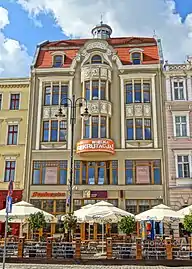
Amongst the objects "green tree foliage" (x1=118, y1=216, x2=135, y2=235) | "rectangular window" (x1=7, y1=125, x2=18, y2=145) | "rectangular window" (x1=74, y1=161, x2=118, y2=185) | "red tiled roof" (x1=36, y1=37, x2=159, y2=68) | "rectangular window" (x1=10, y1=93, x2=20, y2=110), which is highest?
"red tiled roof" (x1=36, y1=37, x2=159, y2=68)

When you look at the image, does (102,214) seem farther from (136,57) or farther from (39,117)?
(136,57)

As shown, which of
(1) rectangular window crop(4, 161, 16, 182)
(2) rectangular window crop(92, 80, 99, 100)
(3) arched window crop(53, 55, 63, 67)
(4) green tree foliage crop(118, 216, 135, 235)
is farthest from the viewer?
(3) arched window crop(53, 55, 63, 67)

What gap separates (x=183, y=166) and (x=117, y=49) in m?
11.9

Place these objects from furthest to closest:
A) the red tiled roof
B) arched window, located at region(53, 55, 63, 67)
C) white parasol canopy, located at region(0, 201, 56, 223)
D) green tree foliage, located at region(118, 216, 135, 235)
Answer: arched window, located at region(53, 55, 63, 67)
the red tiled roof
white parasol canopy, located at region(0, 201, 56, 223)
green tree foliage, located at region(118, 216, 135, 235)

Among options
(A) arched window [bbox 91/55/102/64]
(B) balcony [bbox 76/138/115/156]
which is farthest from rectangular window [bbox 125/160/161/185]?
(A) arched window [bbox 91/55/102/64]

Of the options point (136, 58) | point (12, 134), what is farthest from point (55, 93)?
point (136, 58)

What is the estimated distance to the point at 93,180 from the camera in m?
27.0

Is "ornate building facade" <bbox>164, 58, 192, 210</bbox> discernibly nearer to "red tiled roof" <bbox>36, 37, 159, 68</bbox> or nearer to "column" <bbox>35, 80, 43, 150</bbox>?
"red tiled roof" <bbox>36, 37, 159, 68</bbox>

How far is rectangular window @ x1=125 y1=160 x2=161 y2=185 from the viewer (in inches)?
1048

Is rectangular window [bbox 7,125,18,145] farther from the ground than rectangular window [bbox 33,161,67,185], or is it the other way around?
rectangular window [bbox 7,125,18,145]

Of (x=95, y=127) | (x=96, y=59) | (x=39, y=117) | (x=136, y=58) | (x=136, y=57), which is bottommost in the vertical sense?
(x=95, y=127)

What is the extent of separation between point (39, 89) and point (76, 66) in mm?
3733

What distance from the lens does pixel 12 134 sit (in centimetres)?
2922

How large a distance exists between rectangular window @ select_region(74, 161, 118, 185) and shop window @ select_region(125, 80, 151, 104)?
554cm
